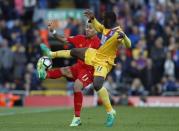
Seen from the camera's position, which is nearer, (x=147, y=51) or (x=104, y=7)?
Answer: (x=147, y=51)

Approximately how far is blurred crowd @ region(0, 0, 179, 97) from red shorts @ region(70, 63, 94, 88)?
1027 cm

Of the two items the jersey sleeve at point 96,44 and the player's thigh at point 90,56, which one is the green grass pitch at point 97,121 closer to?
the player's thigh at point 90,56

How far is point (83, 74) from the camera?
16922 mm

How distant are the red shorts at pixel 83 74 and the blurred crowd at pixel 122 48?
1027cm

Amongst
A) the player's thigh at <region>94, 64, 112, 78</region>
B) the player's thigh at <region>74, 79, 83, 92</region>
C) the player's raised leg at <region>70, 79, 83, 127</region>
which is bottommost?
the player's raised leg at <region>70, 79, 83, 127</region>

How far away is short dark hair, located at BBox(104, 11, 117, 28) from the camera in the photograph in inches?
641

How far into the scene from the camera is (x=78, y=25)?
30.3m

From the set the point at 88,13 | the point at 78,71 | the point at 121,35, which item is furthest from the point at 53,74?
the point at 121,35

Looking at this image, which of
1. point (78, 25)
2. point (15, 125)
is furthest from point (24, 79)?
point (15, 125)

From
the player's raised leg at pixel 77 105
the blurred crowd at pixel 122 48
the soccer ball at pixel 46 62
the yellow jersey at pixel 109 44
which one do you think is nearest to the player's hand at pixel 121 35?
the yellow jersey at pixel 109 44

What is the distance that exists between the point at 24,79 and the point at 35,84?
67 centimetres

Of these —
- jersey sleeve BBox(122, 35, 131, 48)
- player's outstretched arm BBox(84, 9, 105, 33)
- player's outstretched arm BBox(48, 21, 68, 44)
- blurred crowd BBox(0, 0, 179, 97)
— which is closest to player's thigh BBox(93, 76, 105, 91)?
jersey sleeve BBox(122, 35, 131, 48)

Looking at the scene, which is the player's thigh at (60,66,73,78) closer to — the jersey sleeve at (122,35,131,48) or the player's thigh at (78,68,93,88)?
the player's thigh at (78,68,93,88)

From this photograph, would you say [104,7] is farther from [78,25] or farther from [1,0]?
[1,0]
